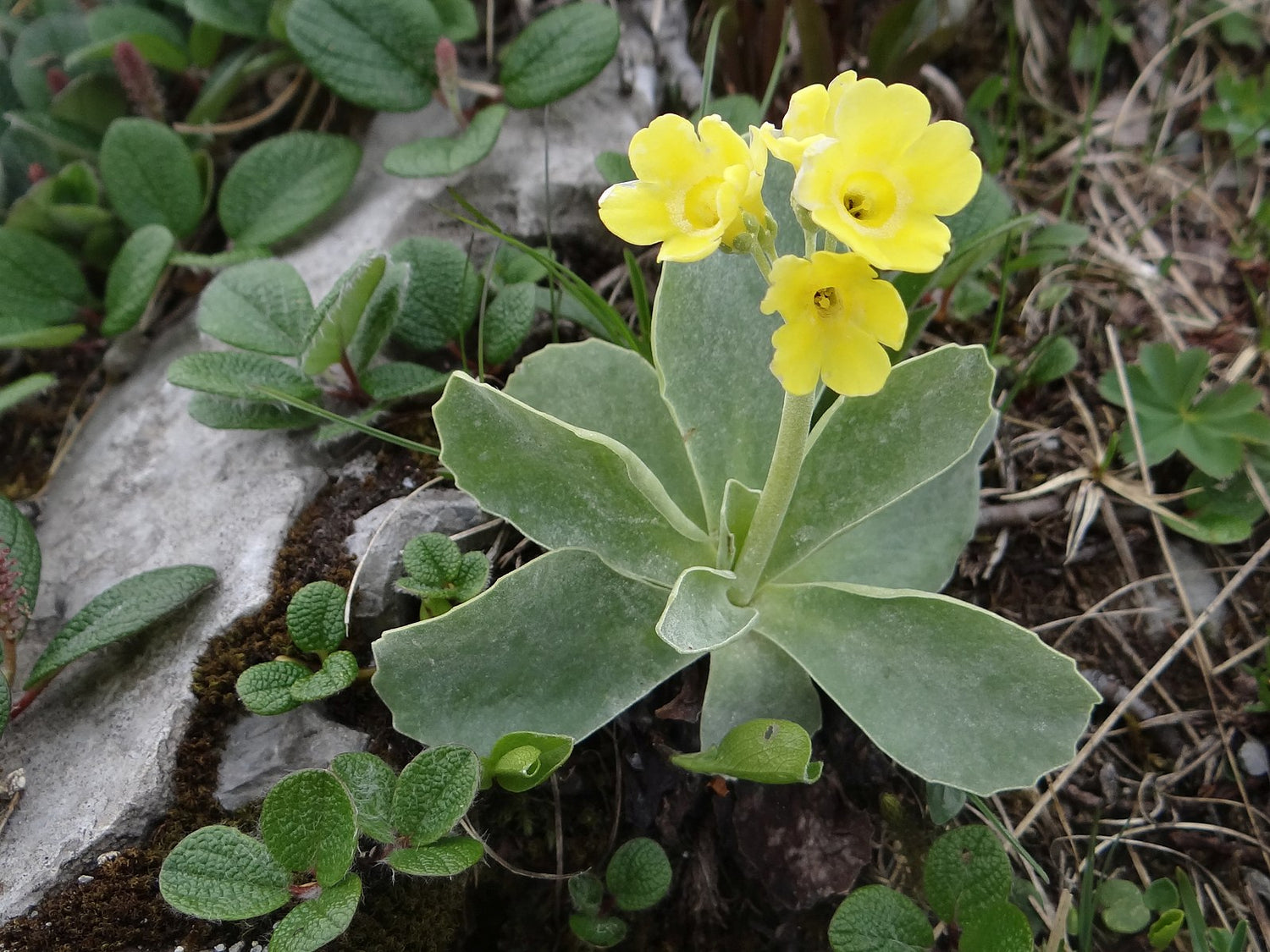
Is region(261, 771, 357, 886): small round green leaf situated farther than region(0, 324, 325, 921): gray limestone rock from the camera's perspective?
No

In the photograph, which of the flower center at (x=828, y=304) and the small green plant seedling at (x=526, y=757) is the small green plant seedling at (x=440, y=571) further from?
the flower center at (x=828, y=304)

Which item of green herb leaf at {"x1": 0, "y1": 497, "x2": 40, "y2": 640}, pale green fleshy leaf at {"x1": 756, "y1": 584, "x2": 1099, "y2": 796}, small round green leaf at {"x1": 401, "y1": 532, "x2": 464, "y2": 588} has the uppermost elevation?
green herb leaf at {"x1": 0, "y1": 497, "x2": 40, "y2": 640}

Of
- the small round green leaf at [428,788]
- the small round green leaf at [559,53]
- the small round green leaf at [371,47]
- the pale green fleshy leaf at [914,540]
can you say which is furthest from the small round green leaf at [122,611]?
the small round green leaf at [559,53]

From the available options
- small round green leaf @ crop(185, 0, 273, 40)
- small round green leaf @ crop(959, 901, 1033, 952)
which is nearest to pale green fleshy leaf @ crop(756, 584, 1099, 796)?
small round green leaf @ crop(959, 901, 1033, 952)

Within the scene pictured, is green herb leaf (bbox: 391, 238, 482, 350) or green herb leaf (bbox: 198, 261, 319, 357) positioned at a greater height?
green herb leaf (bbox: 198, 261, 319, 357)

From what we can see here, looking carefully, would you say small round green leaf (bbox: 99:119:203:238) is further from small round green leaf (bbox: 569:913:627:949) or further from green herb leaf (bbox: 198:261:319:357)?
small round green leaf (bbox: 569:913:627:949)

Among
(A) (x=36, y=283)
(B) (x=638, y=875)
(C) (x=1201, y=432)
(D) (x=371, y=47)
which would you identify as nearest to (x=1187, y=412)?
(C) (x=1201, y=432)
